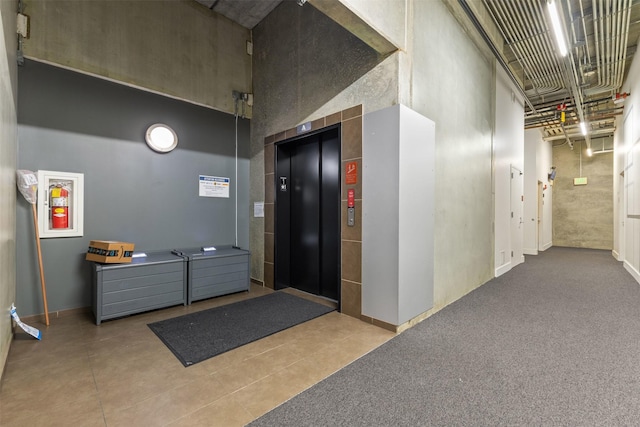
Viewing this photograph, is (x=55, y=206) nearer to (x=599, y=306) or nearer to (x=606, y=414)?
(x=606, y=414)

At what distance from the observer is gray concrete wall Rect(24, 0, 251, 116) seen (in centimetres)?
314

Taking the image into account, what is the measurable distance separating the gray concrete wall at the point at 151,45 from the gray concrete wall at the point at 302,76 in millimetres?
493

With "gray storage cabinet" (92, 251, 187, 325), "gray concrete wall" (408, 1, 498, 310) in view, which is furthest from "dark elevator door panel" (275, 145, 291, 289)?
"gray concrete wall" (408, 1, 498, 310)

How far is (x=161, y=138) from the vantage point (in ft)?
12.7

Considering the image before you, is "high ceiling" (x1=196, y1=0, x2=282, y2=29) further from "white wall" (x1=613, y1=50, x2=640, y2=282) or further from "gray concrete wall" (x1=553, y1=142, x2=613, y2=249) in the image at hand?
"gray concrete wall" (x1=553, y1=142, x2=613, y2=249)

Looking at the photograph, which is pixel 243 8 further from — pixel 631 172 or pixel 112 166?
pixel 631 172

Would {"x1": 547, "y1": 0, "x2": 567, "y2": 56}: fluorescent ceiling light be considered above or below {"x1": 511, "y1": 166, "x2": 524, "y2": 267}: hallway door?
above

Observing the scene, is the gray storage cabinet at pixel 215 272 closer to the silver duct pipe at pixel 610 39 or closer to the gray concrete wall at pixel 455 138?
the gray concrete wall at pixel 455 138

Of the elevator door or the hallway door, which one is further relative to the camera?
the hallway door

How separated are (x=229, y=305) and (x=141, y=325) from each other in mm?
948

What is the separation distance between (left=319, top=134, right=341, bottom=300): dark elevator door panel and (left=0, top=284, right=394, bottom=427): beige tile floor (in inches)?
35.1

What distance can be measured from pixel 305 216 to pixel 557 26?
394 cm

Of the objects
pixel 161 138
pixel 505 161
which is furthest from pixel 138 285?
pixel 505 161

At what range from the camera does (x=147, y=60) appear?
12.3 ft
